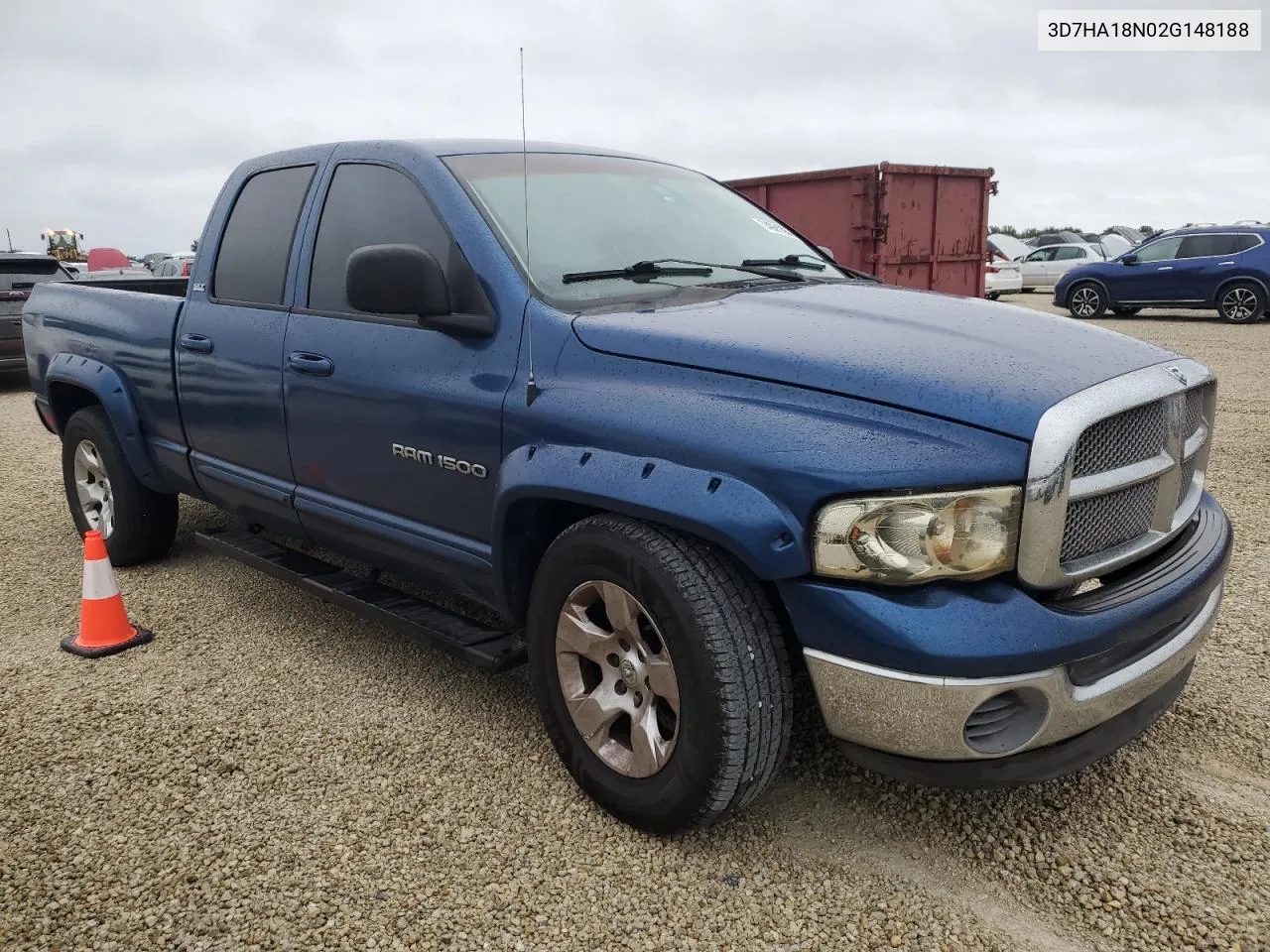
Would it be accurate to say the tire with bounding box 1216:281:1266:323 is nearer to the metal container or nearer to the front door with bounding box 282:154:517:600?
the metal container

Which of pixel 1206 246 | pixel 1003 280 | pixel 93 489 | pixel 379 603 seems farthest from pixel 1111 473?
pixel 1003 280

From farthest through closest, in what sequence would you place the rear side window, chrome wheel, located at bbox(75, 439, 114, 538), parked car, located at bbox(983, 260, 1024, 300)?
parked car, located at bbox(983, 260, 1024, 300)
the rear side window
chrome wheel, located at bbox(75, 439, 114, 538)

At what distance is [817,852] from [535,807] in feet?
2.56

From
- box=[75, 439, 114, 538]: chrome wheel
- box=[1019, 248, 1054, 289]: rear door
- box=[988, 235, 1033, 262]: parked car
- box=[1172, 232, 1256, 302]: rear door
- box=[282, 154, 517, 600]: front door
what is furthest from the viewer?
box=[988, 235, 1033, 262]: parked car

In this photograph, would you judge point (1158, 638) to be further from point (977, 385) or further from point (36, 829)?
point (36, 829)

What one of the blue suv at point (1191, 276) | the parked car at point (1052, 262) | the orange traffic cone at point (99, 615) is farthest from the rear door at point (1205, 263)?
the orange traffic cone at point (99, 615)

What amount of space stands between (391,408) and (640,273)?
0.87 meters

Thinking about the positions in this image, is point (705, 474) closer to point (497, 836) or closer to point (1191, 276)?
point (497, 836)

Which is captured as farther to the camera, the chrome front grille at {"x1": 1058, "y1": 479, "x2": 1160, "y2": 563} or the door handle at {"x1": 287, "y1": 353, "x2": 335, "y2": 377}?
the door handle at {"x1": 287, "y1": 353, "x2": 335, "y2": 377}

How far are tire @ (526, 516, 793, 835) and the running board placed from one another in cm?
28

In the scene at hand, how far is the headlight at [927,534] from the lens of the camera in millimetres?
2100

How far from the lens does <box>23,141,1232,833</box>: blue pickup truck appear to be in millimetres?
2117

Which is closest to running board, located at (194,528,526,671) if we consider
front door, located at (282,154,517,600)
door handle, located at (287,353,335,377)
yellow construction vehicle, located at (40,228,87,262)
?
front door, located at (282,154,517,600)

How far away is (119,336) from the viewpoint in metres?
4.51
